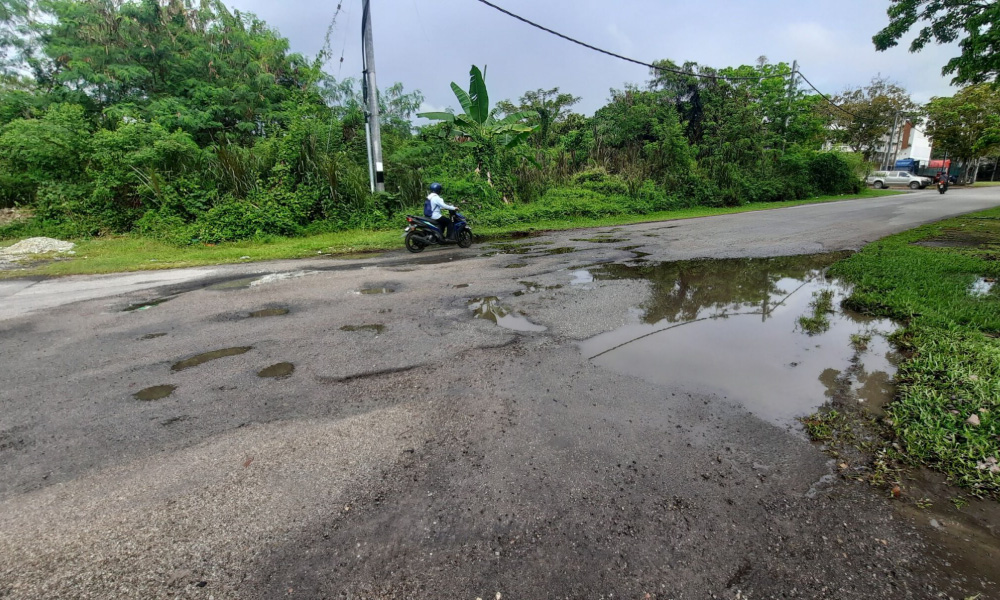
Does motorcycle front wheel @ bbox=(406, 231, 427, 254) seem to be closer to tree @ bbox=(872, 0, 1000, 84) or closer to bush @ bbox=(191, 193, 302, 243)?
bush @ bbox=(191, 193, 302, 243)

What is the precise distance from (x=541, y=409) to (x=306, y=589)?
73.1 inches

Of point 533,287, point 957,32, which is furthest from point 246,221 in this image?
point 957,32

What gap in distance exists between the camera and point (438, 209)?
10625mm

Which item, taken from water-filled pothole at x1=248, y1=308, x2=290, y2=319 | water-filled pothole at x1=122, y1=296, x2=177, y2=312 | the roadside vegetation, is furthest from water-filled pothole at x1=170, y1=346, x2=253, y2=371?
the roadside vegetation

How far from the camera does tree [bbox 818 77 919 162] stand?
3956 cm

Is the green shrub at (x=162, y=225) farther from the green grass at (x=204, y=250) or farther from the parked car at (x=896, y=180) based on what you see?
the parked car at (x=896, y=180)

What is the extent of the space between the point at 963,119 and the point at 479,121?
152 ft

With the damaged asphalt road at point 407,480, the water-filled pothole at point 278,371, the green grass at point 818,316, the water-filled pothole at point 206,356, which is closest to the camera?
the damaged asphalt road at point 407,480

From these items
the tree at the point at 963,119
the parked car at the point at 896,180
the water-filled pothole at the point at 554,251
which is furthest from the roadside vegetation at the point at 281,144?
the tree at the point at 963,119

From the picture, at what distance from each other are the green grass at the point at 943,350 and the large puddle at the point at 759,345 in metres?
0.22

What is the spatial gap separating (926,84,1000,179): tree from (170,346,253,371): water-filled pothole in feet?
170

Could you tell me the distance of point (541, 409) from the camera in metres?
3.33

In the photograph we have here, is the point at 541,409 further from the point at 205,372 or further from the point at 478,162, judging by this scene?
the point at 478,162

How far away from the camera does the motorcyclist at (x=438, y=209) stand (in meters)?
10.6
